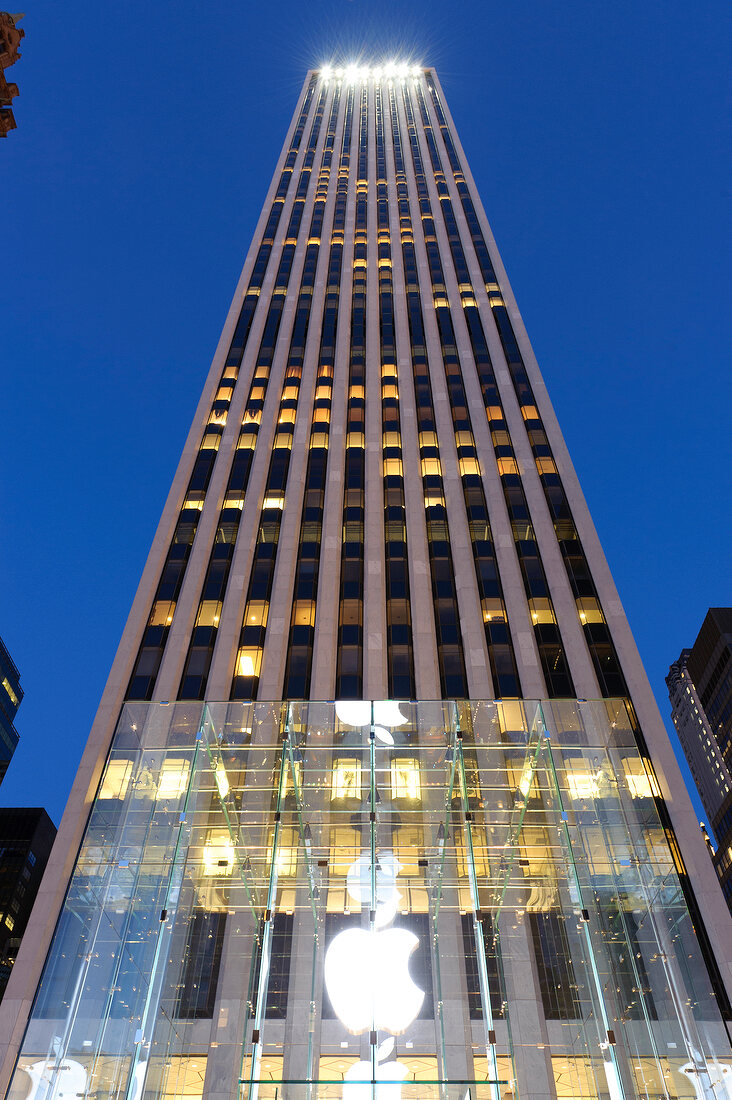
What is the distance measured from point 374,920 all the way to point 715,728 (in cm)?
10437

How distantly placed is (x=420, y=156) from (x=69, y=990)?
8628 cm

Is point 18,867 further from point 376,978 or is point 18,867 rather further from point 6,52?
point 376,978

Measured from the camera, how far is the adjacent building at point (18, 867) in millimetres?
88938

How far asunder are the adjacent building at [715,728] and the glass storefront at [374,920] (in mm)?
85075

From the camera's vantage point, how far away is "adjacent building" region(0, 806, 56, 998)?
8894cm

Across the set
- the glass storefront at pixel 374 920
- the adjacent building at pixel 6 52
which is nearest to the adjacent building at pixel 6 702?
the adjacent building at pixel 6 52

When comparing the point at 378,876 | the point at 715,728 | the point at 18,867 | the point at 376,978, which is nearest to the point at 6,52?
the point at 378,876

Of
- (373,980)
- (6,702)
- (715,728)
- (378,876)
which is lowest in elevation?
(373,980)

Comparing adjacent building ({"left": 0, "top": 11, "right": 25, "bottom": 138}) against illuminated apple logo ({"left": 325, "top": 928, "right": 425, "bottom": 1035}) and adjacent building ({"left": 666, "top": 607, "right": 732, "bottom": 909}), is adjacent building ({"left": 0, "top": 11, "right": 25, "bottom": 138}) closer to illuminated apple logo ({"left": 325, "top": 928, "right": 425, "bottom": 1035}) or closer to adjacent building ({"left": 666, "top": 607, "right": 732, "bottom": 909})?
illuminated apple logo ({"left": 325, "top": 928, "right": 425, "bottom": 1035})

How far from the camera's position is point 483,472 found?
48438mm

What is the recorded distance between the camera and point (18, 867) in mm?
91125

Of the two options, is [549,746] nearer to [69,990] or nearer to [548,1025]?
[548,1025]

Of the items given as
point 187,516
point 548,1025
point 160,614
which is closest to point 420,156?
point 187,516

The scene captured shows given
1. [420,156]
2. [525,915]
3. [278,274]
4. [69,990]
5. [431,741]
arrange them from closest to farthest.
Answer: [69,990]
[525,915]
[431,741]
[278,274]
[420,156]
